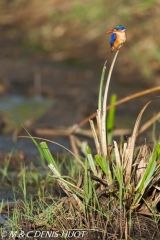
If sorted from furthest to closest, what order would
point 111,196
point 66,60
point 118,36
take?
point 66,60
point 111,196
point 118,36

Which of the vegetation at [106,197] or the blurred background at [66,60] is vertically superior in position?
the blurred background at [66,60]

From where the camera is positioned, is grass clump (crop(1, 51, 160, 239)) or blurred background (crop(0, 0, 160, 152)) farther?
blurred background (crop(0, 0, 160, 152))

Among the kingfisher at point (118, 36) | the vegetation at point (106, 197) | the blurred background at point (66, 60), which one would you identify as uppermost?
the blurred background at point (66, 60)

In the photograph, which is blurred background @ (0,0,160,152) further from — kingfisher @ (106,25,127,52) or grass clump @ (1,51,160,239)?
kingfisher @ (106,25,127,52)

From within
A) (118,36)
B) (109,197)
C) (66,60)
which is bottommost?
(109,197)

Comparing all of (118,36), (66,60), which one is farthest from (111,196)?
(66,60)

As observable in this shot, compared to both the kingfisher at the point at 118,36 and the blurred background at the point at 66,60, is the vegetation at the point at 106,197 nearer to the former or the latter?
the kingfisher at the point at 118,36

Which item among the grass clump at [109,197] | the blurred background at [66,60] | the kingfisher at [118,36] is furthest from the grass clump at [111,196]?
the blurred background at [66,60]

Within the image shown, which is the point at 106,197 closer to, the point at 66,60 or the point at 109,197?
the point at 109,197

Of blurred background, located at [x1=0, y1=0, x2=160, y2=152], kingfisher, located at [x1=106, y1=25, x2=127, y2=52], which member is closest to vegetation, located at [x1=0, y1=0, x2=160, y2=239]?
kingfisher, located at [x1=106, y1=25, x2=127, y2=52]

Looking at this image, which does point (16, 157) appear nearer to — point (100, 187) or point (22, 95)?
point (100, 187)
